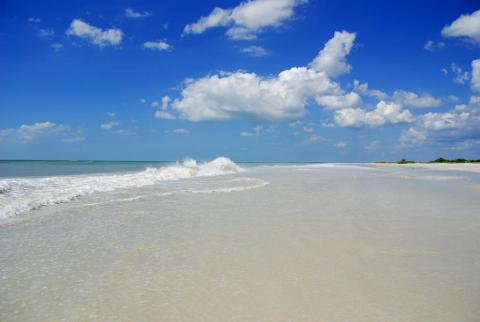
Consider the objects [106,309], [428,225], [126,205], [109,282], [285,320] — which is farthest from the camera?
[126,205]

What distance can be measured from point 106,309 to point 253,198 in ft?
26.2

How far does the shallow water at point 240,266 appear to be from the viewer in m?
3.19

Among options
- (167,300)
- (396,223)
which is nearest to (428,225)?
(396,223)

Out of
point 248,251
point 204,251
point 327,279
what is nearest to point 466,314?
point 327,279

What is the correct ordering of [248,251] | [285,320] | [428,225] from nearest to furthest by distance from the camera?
[285,320] < [248,251] < [428,225]

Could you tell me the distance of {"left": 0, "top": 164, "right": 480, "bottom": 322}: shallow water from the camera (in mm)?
3191

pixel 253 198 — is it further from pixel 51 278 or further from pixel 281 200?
pixel 51 278

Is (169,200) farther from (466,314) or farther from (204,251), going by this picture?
(466,314)

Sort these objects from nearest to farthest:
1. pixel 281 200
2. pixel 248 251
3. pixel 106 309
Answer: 1. pixel 106 309
2. pixel 248 251
3. pixel 281 200

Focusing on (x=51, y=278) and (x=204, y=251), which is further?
(x=204, y=251)

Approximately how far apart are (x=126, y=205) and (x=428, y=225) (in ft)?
24.4

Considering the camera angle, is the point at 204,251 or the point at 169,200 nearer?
the point at 204,251

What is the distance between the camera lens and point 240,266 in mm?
4363

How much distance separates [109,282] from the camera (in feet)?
12.6
